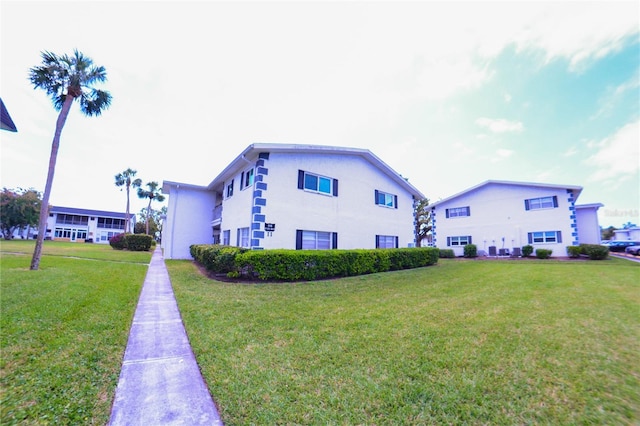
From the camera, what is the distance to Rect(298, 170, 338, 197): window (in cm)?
1289

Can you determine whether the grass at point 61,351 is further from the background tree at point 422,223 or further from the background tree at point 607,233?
the background tree at point 607,233

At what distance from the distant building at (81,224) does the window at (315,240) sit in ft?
→ 192

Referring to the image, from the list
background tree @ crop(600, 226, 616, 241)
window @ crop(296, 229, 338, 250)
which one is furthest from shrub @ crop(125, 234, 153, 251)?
background tree @ crop(600, 226, 616, 241)

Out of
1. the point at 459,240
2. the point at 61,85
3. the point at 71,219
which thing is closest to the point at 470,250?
the point at 459,240

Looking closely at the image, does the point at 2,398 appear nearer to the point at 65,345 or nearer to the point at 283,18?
the point at 65,345

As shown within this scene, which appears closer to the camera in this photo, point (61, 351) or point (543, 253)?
point (61, 351)

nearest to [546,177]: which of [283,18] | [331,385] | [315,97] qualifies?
[315,97]

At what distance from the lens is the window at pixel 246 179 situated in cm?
1304

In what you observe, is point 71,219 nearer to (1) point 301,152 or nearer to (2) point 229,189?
(2) point 229,189

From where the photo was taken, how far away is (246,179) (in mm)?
13625

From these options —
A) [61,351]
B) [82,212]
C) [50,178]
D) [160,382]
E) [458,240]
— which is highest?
[82,212]

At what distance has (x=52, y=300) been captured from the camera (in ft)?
20.2

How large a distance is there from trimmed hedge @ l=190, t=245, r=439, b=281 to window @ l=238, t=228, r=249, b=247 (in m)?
1.63

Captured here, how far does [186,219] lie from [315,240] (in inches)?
462
